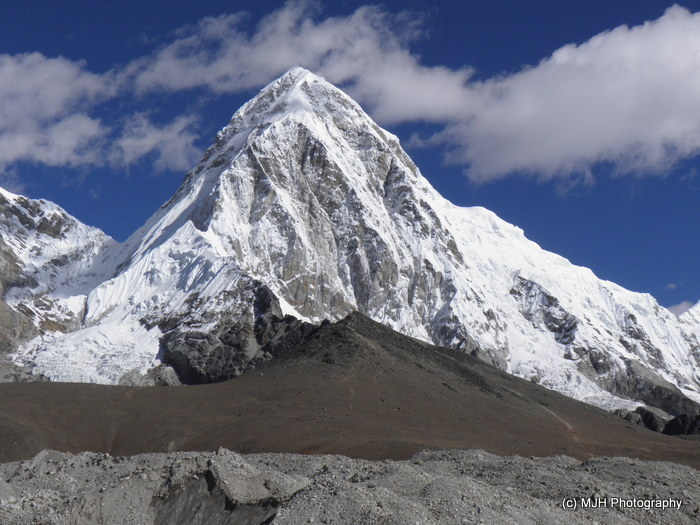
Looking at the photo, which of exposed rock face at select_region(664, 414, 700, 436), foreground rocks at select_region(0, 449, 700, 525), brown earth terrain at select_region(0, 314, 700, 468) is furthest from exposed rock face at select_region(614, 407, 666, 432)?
foreground rocks at select_region(0, 449, 700, 525)

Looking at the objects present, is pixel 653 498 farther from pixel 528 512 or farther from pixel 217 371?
pixel 217 371

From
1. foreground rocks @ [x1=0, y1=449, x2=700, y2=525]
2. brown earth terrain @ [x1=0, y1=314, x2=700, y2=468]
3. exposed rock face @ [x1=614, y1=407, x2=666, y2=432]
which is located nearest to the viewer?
foreground rocks @ [x1=0, y1=449, x2=700, y2=525]

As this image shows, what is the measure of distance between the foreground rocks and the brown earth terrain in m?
29.9

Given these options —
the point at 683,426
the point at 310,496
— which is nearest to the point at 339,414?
the point at 310,496

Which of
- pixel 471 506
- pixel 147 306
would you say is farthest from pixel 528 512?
pixel 147 306

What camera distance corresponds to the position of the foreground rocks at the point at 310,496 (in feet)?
133

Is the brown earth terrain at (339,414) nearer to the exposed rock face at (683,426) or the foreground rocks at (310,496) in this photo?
the exposed rock face at (683,426)

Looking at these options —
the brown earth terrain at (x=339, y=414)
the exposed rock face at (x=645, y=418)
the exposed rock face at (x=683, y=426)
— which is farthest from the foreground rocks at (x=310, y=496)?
the exposed rock face at (x=645, y=418)

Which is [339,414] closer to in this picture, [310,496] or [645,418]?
[310,496]

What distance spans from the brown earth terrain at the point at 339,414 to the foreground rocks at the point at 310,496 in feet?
98.1

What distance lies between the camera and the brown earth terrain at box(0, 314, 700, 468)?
95562mm

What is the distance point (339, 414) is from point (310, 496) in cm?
6638

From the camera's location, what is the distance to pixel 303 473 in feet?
178

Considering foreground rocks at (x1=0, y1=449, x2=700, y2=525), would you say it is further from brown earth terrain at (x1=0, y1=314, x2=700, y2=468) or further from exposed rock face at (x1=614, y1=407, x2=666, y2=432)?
exposed rock face at (x1=614, y1=407, x2=666, y2=432)
